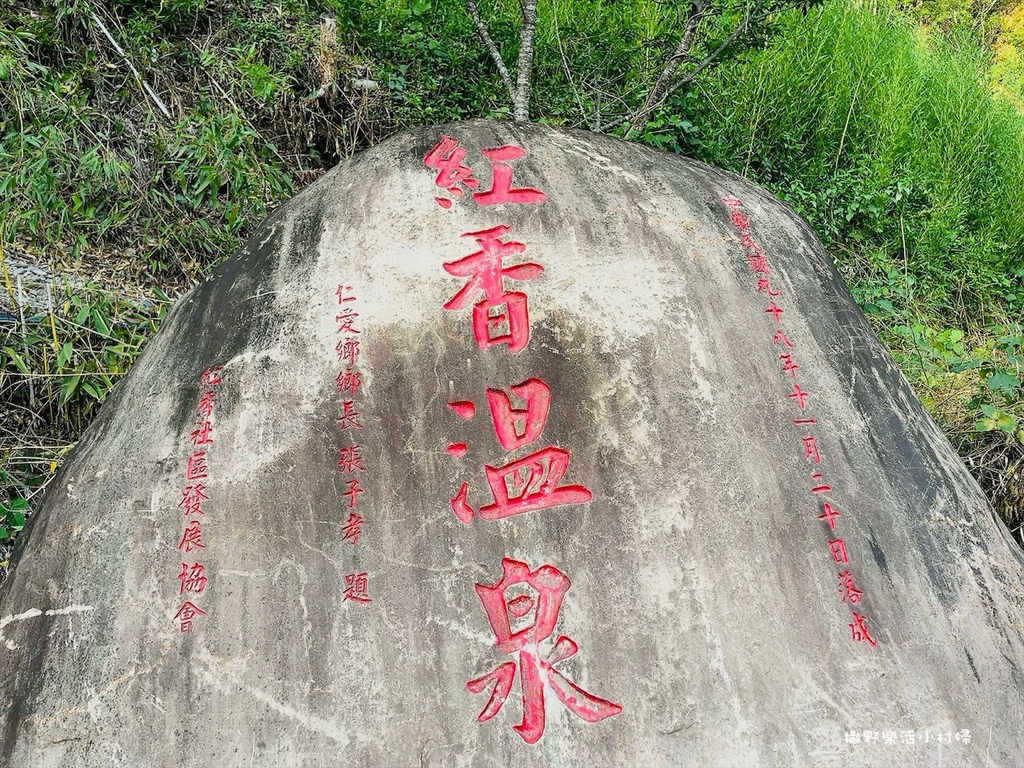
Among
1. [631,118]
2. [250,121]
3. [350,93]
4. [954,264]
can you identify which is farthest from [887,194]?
[250,121]

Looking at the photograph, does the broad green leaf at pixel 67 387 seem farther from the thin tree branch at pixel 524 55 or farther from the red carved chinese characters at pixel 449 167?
the thin tree branch at pixel 524 55

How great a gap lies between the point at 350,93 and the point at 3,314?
7.50 feet

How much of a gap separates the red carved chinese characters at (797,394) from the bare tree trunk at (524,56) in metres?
1.62

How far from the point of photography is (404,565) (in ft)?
6.40

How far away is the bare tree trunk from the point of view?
390 centimetres

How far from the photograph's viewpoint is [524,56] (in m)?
3.97

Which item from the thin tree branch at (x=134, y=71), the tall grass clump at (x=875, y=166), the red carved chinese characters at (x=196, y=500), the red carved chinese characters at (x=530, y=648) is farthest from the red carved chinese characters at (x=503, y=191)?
the tall grass clump at (x=875, y=166)

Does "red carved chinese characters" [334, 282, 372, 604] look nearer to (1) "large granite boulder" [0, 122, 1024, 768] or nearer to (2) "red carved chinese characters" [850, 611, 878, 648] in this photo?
(1) "large granite boulder" [0, 122, 1024, 768]

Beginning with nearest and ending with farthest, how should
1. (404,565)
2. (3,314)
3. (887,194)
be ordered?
(404,565) → (3,314) → (887,194)

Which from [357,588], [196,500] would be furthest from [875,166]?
[196,500]

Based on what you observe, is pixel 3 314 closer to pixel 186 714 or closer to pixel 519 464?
pixel 186 714

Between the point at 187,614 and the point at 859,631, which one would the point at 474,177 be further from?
the point at 859,631

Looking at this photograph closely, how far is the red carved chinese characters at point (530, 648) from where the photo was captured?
5.87ft

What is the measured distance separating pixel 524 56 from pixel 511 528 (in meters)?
2.80
